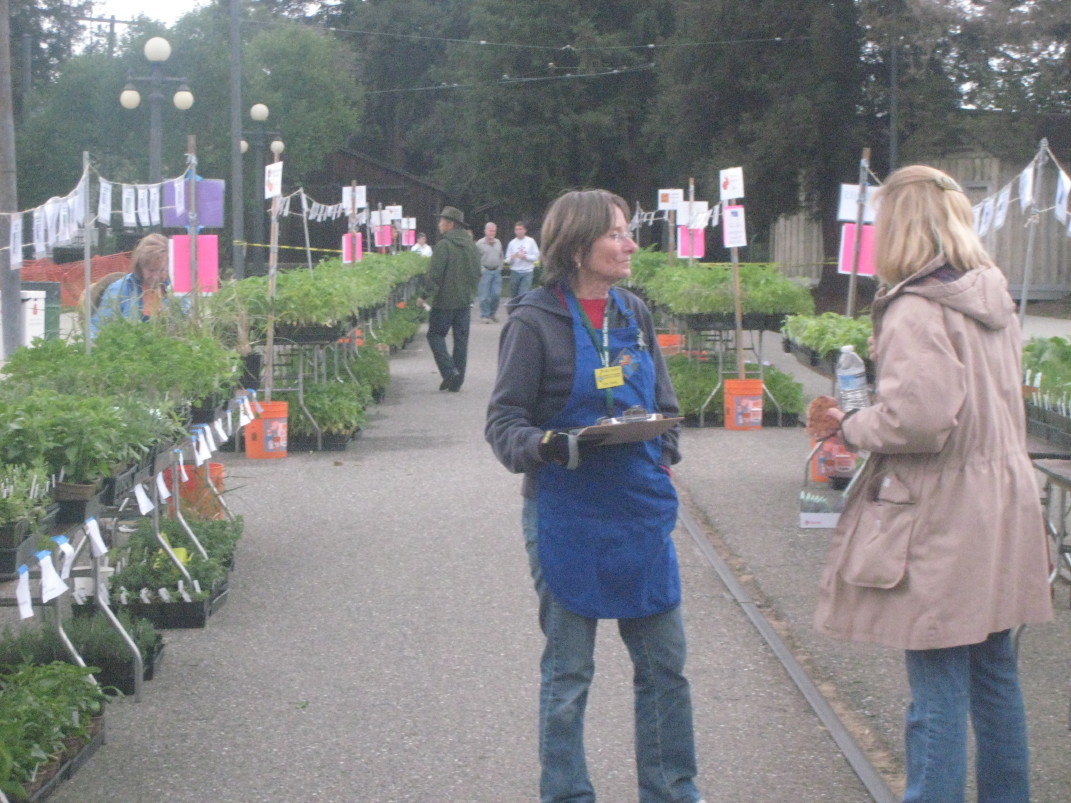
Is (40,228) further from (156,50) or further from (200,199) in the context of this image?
(156,50)

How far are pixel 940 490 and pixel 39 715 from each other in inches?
104

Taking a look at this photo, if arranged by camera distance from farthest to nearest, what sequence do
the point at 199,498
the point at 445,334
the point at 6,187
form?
1. the point at 445,334
2. the point at 6,187
3. the point at 199,498

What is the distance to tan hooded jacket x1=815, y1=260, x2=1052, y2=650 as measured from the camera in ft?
10.7

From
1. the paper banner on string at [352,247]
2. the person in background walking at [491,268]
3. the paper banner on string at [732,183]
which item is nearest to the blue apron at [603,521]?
the paper banner on string at [732,183]

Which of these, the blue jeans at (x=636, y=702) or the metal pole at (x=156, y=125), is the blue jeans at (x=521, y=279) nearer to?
the metal pole at (x=156, y=125)

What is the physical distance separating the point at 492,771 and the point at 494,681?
36.3 inches

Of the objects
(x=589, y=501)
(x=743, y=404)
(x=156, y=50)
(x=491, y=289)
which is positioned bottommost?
(x=743, y=404)

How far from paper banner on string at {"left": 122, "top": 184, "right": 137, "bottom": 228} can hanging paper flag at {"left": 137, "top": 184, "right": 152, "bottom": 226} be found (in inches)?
1.7

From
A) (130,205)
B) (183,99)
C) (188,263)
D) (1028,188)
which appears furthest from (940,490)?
(183,99)

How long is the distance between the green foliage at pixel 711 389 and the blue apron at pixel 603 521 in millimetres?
8600

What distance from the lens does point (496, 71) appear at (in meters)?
46.1

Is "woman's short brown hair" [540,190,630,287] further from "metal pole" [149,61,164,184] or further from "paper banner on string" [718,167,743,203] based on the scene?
"metal pole" [149,61,164,184]

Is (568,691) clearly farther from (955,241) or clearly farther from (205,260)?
(205,260)

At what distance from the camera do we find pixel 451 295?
15.1 m
